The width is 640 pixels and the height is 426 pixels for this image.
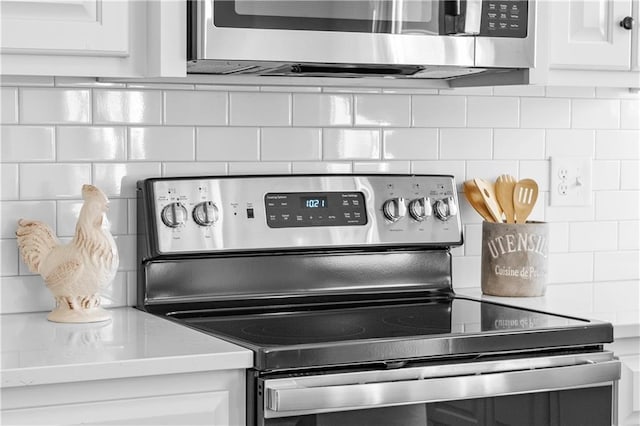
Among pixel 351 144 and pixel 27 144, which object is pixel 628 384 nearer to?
pixel 351 144

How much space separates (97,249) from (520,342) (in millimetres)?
832

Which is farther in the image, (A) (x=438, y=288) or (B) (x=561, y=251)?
(B) (x=561, y=251)

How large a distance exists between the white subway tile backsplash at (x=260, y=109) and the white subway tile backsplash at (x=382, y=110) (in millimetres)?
183

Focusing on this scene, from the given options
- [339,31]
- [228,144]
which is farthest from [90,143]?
[339,31]

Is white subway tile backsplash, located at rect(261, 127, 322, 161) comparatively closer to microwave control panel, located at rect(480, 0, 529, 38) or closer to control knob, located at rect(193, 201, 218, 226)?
control knob, located at rect(193, 201, 218, 226)

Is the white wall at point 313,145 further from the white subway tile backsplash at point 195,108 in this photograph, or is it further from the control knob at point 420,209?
the control knob at point 420,209

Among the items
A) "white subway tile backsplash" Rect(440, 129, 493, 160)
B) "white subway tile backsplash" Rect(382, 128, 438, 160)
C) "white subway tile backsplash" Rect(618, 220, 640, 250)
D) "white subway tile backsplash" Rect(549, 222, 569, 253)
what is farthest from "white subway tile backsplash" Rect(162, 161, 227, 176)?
"white subway tile backsplash" Rect(618, 220, 640, 250)

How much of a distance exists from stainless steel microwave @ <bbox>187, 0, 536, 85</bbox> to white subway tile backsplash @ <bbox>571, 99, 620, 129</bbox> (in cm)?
51

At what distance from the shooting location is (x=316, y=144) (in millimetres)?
2490

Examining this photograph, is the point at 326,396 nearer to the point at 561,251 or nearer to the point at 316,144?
the point at 316,144

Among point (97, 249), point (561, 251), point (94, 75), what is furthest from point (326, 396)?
point (561, 251)

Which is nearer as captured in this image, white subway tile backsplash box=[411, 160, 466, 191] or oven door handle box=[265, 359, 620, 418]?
oven door handle box=[265, 359, 620, 418]

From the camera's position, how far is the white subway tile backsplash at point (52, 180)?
2.22 meters

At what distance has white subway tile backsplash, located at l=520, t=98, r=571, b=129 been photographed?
→ 2727 mm
